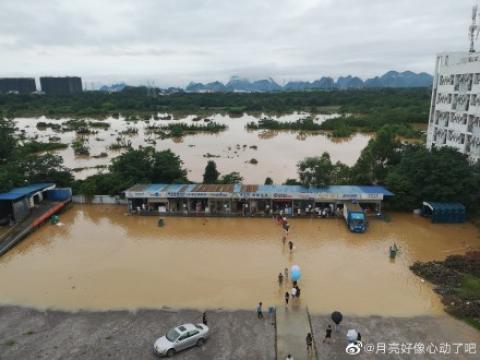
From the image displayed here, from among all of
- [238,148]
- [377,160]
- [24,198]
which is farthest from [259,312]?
[238,148]

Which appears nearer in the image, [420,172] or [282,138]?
[420,172]

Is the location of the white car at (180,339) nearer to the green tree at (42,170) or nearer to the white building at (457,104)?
the green tree at (42,170)

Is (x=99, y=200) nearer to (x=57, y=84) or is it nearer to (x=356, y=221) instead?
(x=356, y=221)

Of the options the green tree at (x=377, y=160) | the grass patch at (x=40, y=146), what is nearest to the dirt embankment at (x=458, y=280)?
the green tree at (x=377, y=160)

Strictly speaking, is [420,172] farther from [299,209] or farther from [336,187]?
[299,209]

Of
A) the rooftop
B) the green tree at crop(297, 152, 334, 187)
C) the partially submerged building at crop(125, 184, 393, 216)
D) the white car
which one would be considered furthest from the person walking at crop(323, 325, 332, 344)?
the green tree at crop(297, 152, 334, 187)

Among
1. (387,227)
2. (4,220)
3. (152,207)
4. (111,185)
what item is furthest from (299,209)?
(4,220)
